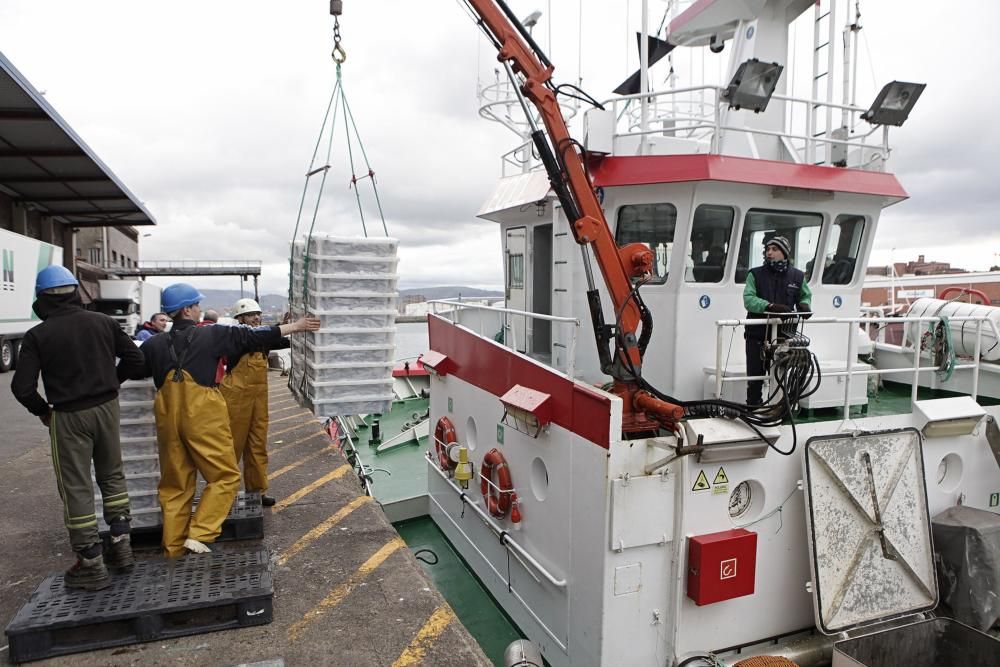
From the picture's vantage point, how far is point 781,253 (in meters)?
5.08

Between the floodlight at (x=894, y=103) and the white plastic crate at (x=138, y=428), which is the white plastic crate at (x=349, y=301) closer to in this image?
the white plastic crate at (x=138, y=428)

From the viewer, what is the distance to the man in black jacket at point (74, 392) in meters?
3.73

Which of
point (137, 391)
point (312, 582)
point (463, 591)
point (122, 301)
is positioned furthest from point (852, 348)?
point (122, 301)

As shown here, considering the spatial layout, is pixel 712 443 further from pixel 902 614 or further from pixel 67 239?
pixel 67 239

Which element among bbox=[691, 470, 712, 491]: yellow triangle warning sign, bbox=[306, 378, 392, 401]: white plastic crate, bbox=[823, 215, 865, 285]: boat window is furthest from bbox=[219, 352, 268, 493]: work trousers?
bbox=[823, 215, 865, 285]: boat window

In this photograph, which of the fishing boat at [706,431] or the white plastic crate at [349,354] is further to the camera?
the white plastic crate at [349,354]

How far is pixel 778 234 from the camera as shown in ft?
19.5

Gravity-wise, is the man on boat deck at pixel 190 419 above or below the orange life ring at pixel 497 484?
above

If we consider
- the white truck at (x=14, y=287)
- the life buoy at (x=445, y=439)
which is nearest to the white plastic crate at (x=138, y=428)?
the life buoy at (x=445, y=439)

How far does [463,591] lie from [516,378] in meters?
2.51

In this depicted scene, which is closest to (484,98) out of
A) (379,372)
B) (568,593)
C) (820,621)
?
(379,372)

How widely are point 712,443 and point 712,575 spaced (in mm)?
887

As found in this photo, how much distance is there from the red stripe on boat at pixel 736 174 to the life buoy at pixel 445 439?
3.09 metres

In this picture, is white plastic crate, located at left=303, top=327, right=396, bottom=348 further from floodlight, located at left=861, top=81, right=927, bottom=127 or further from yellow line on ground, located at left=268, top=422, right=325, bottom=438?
floodlight, located at left=861, top=81, right=927, bottom=127
